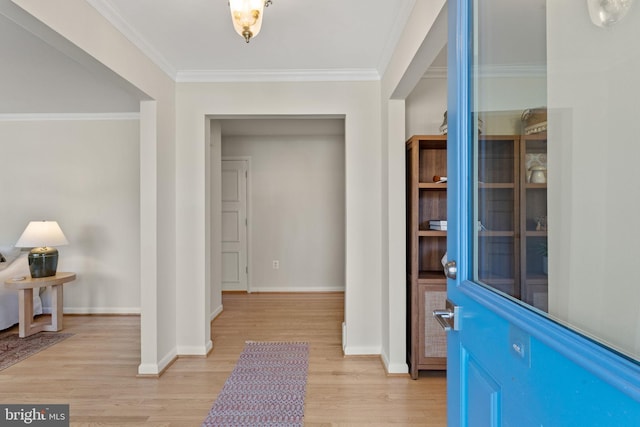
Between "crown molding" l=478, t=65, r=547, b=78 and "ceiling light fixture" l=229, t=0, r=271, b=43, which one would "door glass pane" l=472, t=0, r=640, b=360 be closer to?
"crown molding" l=478, t=65, r=547, b=78

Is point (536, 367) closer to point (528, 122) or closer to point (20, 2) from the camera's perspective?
point (528, 122)

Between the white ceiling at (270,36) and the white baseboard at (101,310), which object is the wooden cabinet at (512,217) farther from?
the white baseboard at (101,310)

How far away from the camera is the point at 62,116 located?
404cm

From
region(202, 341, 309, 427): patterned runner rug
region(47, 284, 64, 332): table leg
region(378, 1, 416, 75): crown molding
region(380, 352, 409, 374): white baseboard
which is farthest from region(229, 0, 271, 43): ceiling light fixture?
region(47, 284, 64, 332): table leg

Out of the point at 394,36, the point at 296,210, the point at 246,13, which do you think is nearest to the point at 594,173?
the point at 246,13

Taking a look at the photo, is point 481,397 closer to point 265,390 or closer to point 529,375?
point 529,375

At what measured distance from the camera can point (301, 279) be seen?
5.22 m

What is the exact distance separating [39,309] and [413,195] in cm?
422

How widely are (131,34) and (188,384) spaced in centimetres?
245

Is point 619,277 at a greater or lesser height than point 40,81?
lesser

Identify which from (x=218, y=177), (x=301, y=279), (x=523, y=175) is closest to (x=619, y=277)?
(x=523, y=175)

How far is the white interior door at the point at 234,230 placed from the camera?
17.0 ft
